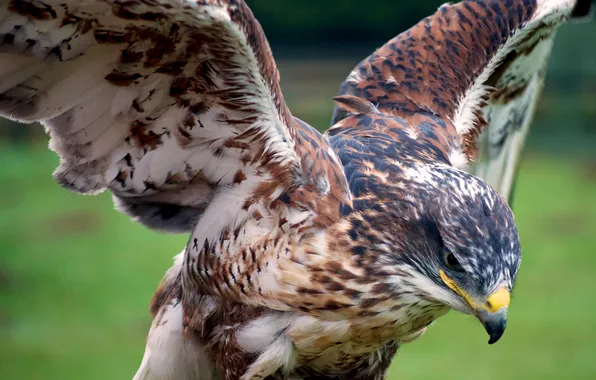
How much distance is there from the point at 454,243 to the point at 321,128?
25.4 feet

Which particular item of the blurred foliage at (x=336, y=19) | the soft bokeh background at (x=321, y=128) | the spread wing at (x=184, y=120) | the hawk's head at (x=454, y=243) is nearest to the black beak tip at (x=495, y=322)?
the hawk's head at (x=454, y=243)

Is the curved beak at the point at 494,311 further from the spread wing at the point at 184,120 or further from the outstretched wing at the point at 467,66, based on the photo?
the outstretched wing at the point at 467,66

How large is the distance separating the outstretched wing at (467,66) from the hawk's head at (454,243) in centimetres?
76

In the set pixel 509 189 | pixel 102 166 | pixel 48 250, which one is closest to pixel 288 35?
pixel 48 250

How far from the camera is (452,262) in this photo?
2.54m

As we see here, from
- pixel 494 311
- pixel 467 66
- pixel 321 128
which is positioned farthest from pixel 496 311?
pixel 321 128

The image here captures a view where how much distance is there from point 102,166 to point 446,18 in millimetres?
1534

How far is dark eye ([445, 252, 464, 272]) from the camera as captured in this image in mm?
2531

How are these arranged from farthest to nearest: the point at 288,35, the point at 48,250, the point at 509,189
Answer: the point at 288,35, the point at 48,250, the point at 509,189

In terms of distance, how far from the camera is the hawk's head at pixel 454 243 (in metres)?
2.48

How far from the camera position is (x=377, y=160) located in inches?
116

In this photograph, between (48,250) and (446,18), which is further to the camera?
(48,250)

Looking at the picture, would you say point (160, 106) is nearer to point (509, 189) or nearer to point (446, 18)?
point (446, 18)

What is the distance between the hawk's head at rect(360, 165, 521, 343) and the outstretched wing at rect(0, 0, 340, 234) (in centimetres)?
35
